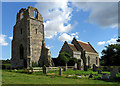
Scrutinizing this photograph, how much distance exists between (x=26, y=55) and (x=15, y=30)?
9.07m

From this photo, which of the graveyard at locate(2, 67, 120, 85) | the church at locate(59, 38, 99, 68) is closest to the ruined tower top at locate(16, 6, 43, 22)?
the church at locate(59, 38, 99, 68)

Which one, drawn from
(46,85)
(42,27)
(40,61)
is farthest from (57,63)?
(46,85)

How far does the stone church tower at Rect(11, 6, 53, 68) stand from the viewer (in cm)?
2984

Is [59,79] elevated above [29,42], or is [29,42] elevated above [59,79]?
[29,42]

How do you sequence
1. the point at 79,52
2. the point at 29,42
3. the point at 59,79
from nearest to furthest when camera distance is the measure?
the point at 59,79, the point at 29,42, the point at 79,52

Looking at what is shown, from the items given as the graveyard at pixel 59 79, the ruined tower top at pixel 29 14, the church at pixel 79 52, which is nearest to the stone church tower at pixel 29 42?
the ruined tower top at pixel 29 14

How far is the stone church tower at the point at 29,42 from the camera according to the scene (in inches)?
1175

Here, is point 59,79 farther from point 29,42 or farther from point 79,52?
point 79,52

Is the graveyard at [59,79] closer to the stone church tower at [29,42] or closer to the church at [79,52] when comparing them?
the stone church tower at [29,42]

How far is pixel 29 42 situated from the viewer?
29.7 meters

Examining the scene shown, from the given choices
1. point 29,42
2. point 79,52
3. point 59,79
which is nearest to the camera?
point 59,79

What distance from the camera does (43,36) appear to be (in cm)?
3316

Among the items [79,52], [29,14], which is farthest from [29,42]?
[79,52]

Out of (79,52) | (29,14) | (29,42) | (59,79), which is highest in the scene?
(29,14)
